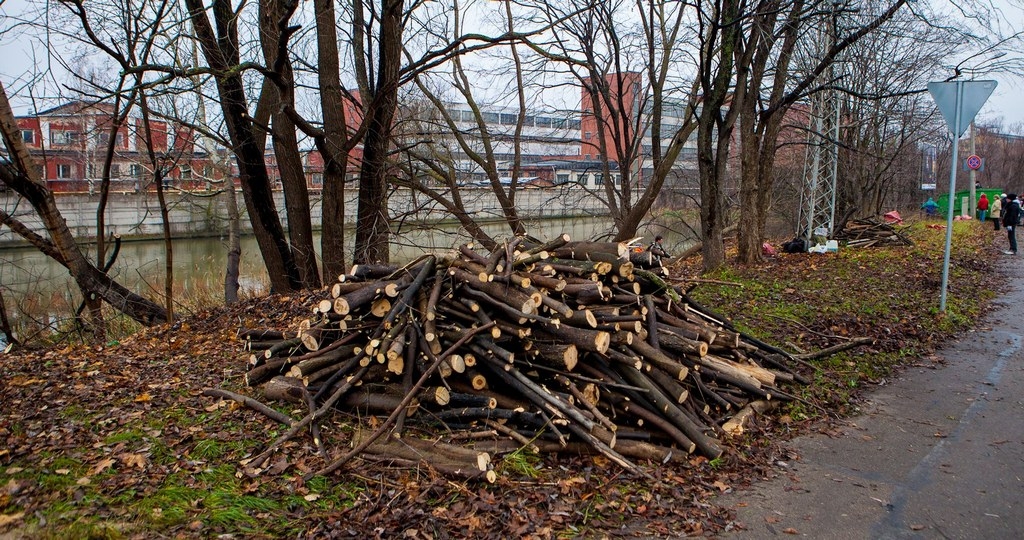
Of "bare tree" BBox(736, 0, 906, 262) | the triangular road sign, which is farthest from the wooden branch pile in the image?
the triangular road sign

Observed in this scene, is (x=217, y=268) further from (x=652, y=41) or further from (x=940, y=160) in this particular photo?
(x=940, y=160)

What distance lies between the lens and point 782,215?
102ft

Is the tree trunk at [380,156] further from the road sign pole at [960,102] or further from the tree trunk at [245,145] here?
the road sign pole at [960,102]

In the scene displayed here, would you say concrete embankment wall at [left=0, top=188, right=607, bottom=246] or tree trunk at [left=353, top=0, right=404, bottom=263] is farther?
concrete embankment wall at [left=0, top=188, right=607, bottom=246]

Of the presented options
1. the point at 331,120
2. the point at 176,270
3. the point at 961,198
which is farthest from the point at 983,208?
the point at 176,270

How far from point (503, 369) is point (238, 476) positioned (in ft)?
6.37

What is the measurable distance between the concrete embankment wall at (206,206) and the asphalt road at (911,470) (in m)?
8.77

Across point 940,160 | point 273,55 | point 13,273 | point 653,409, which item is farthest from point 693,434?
point 940,160

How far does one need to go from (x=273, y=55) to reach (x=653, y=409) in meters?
8.68

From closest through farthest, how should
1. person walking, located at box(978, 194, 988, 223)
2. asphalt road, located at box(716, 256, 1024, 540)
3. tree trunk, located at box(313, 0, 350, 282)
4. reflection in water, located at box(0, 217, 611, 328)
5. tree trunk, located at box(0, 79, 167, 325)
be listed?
1. asphalt road, located at box(716, 256, 1024, 540)
2. tree trunk, located at box(0, 79, 167, 325)
3. tree trunk, located at box(313, 0, 350, 282)
4. reflection in water, located at box(0, 217, 611, 328)
5. person walking, located at box(978, 194, 988, 223)

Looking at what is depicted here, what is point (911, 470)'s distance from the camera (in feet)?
A: 16.6

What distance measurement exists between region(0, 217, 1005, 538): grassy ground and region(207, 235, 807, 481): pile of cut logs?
0.18m

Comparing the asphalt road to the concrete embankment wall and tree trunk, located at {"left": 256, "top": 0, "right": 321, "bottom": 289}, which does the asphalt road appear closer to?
the concrete embankment wall

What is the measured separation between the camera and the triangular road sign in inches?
367
